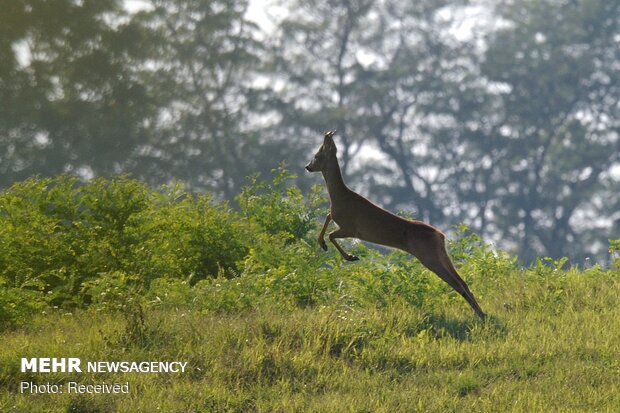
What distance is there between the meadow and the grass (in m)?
0.02

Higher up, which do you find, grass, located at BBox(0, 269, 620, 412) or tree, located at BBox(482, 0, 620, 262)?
tree, located at BBox(482, 0, 620, 262)

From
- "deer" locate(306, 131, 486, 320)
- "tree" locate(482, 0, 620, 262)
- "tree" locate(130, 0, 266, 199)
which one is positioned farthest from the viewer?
"tree" locate(482, 0, 620, 262)

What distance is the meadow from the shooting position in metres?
7.80

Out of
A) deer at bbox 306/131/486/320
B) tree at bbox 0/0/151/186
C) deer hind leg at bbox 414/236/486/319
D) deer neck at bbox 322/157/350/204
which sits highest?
tree at bbox 0/0/151/186

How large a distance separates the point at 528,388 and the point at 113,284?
465cm

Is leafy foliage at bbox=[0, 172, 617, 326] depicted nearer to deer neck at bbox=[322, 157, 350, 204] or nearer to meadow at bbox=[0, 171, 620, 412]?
meadow at bbox=[0, 171, 620, 412]

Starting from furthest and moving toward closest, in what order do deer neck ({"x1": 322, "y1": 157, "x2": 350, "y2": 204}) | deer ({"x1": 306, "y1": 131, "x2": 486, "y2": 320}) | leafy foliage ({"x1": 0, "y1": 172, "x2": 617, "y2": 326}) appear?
leafy foliage ({"x1": 0, "y1": 172, "x2": 617, "y2": 326}), deer neck ({"x1": 322, "y1": 157, "x2": 350, "y2": 204}), deer ({"x1": 306, "y1": 131, "x2": 486, "y2": 320})

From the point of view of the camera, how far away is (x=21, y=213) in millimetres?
11812

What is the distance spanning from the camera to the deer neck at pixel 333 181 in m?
9.38

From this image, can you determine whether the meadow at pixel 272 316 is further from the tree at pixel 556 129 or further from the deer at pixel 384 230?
the tree at pixel 556 129

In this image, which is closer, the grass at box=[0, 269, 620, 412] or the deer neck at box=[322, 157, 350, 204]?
the grass at box=[0, 269, 620, 412]

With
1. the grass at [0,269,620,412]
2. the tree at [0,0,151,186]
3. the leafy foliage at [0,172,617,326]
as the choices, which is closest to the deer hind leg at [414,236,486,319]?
the grass at [0,269,620,412]

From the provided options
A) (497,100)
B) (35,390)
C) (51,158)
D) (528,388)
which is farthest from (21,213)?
(497,100)

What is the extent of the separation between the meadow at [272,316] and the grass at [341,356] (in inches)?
0.7
